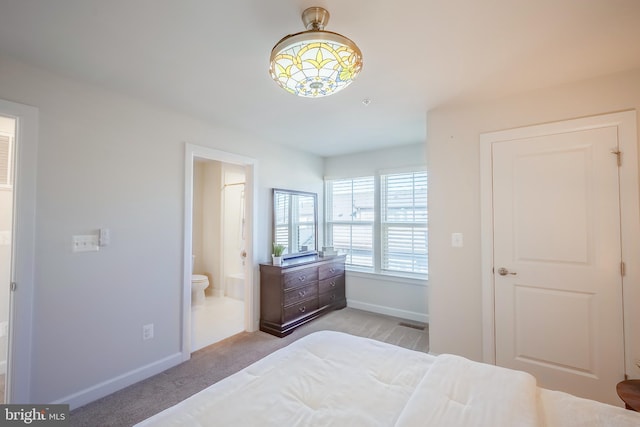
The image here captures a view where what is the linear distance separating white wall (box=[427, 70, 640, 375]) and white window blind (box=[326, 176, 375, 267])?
1.67 metres

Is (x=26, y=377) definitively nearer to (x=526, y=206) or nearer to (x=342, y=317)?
(x=342, y=317)

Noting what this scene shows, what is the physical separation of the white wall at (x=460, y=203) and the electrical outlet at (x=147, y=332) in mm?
2549

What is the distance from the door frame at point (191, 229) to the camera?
8.96 ft

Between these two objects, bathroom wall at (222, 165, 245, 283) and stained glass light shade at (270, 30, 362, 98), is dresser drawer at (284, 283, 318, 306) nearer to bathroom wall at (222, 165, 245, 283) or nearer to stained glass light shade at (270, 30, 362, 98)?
bathroom wall at (222, 165, 245, 283)

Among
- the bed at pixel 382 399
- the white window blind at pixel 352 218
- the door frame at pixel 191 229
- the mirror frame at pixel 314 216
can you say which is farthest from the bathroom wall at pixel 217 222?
the bed at pixel 382 399

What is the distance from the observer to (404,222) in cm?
400

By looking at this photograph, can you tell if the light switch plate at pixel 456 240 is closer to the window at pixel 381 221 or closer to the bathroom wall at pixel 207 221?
the window at pixel 381 221

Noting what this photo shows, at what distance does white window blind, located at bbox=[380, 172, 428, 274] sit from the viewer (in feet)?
12.7

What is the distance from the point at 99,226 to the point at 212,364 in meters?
1.56

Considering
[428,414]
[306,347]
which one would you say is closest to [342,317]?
[306,347]

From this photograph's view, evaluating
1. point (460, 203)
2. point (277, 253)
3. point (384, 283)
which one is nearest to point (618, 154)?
point (460, 203)

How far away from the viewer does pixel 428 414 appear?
1022mm

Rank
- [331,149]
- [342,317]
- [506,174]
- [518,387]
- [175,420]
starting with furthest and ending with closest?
[331,149] < [342,317] < [506,174] < [518,387] < [175,420]

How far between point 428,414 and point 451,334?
1.75m
